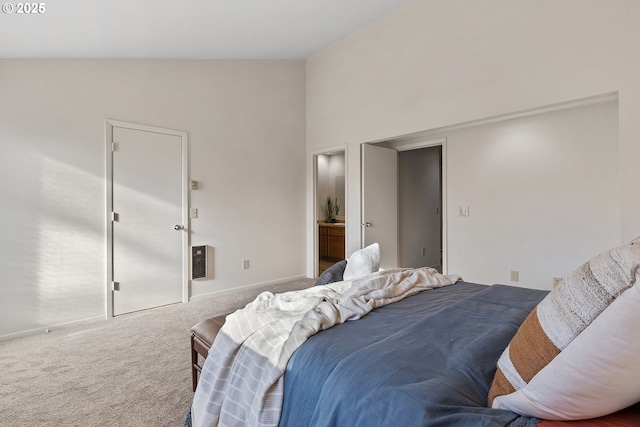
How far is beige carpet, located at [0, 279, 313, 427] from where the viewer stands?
173 centimetres

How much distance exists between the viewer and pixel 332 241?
6.28 m

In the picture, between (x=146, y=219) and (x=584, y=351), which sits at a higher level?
(x=146, y=219)

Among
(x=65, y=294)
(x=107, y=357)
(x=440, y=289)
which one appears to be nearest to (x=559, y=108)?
(x=440, y=289)

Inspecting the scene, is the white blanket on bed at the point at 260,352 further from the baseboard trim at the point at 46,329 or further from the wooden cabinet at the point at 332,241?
the wooden cabinet at the point at 332,241

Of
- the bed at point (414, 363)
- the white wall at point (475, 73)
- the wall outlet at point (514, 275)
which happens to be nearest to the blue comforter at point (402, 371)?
the bed at point (414, 363)

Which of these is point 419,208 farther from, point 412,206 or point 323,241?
point 323,241

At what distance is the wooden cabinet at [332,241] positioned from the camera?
19.9 feet

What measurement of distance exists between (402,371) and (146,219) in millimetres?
3396

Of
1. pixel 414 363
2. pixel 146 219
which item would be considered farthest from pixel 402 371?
pixel 146 219

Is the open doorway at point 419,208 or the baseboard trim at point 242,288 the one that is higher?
the open doorway at point 419,208

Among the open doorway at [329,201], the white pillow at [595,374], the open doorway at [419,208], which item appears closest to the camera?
the white pillow at [595,374]

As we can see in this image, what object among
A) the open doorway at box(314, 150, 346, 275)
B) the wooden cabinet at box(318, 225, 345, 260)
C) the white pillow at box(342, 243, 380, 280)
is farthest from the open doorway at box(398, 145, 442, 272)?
the white pillow at box(342, 243, 380, 280)

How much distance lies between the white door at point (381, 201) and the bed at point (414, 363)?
8.77 ft

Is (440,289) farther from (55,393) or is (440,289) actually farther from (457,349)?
(55,393)
